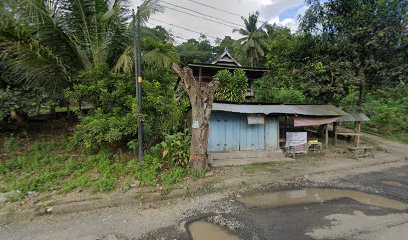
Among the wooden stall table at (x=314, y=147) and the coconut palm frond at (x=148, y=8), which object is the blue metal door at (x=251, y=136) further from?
the coconut palm frond at (x=148, y=8)

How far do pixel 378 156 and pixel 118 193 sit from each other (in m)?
10.5

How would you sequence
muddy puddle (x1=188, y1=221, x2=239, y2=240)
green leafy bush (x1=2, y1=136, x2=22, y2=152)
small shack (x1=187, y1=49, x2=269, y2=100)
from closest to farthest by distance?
muddy puddle (x1=188, y1=221, x2=239, y2=240) → green leafy bush (x1=2, y1=136, x2=22, y2=152) → small shack (x1=187, y1=49, x2=269, y2=100)

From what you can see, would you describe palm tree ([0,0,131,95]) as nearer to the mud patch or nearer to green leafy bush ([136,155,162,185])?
green leafy bush ([136,155,162,185])

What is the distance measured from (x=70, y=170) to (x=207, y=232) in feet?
14.5

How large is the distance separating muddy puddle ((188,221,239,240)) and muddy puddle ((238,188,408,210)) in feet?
3.83

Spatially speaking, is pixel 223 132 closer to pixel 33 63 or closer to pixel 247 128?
pixel 247 128

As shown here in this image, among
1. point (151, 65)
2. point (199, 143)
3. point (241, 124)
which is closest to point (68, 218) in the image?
point (199, 143)

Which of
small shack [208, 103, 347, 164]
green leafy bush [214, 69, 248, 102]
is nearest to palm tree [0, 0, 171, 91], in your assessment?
small shack [208, 103, 347, 164]

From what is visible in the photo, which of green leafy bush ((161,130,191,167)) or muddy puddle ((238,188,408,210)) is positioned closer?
muddy puddle ((238,188,408,210))

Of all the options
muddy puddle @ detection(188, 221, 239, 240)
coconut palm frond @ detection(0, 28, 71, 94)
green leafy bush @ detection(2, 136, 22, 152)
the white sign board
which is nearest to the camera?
muddy puddle @ detection(188, 221, 239, 240)

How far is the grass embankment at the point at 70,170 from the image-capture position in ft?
16.1

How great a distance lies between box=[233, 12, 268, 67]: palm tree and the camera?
84.7 feet

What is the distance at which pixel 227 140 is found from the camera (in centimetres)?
781

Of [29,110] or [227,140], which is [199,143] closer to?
[227,140]
